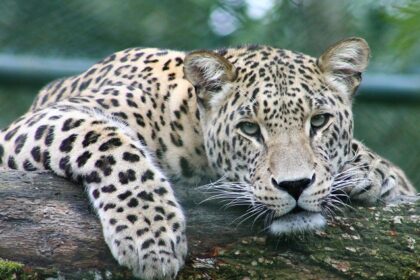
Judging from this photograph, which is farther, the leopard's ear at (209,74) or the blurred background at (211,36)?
the blurred background at (211,36)

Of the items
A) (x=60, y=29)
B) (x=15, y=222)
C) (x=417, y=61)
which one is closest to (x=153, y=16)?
(x=60, y=29)

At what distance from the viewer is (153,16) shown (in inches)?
403

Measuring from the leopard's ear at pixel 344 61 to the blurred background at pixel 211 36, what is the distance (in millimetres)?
2402

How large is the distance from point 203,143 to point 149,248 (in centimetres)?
175

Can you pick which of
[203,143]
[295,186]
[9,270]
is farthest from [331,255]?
[9,270]

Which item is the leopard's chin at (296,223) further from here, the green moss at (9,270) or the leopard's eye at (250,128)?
the green moss at (9,270)

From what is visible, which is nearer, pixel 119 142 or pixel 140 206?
pixel 140 206

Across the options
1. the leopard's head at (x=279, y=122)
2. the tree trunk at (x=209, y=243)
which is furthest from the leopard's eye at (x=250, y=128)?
the tree trunk at (x=209, y=243)

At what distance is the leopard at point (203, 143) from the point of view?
18.7 ft

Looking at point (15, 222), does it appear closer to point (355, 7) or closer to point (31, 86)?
point (31, 86)

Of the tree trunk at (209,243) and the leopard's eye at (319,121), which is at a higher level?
the leopard's eye at (319,121)

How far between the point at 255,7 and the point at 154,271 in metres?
4.37

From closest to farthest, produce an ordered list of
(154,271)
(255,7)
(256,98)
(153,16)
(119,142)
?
1. (154,271)
2. (119,142)
3. (256,98)
4. (255,7)
5. (153,16)

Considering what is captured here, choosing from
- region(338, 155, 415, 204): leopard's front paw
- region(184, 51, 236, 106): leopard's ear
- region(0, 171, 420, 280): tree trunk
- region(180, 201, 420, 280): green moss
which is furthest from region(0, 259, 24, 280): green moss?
region(338, 155, 415, 204): leopard's front paw
